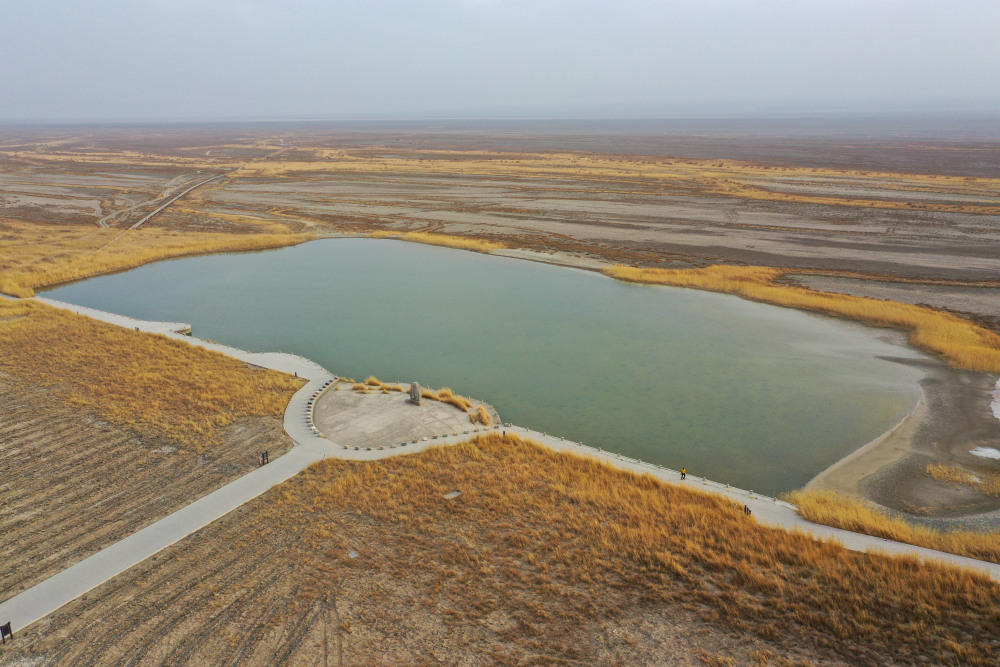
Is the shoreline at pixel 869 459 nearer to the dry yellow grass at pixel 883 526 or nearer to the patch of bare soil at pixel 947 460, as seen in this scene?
the patch of bare soil at pixel 947 460

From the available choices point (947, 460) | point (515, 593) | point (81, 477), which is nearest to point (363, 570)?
point (515, 593)

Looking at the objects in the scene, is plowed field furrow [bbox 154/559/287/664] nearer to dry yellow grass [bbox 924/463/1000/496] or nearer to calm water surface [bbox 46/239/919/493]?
calm water surface [bbox 46/239/919/493]

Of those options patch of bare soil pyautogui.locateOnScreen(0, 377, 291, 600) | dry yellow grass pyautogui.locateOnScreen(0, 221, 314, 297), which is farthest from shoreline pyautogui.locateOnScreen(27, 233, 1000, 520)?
dry yellow grass pyautogui.locateOnScreen(0, 221, 314, 297)

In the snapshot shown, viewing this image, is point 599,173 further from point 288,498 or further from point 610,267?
point 288,498

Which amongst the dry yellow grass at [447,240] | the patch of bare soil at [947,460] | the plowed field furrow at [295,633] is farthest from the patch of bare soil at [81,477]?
the dry yellow grass at [447,240]

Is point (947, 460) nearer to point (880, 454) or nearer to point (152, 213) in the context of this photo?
point (880, 454)
